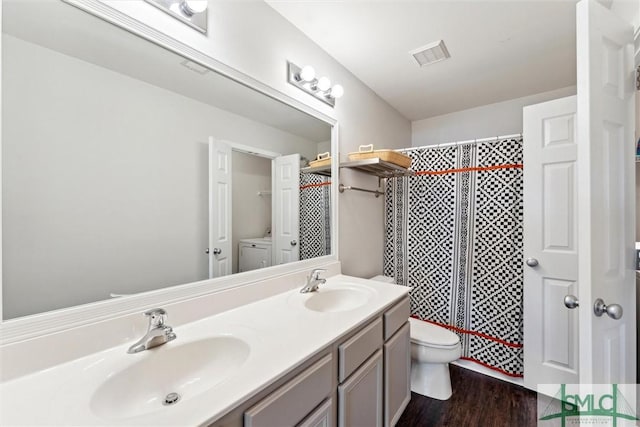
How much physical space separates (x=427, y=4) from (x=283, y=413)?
6.42ft

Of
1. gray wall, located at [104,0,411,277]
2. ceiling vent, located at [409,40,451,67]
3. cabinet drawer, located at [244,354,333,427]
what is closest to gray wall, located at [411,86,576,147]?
gray wall, located at [104,0,411,277]

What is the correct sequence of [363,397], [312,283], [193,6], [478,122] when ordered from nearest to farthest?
[193,6] < [363,397] < [312,283] < [478,122]

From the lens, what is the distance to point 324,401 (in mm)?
929

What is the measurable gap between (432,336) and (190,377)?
5.03 feet

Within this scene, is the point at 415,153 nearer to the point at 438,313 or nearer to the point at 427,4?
the point at 427,4

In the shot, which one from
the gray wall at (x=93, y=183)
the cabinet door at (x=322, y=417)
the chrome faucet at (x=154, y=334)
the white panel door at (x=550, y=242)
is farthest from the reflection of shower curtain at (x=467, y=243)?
the chrome faucet at (x=154, y=334)

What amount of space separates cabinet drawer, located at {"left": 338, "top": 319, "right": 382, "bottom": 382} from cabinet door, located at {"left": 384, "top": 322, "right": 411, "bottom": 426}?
146mm

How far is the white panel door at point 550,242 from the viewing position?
1628 millimetres

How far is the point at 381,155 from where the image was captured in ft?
6.10

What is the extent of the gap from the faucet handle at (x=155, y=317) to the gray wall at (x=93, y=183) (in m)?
0.14

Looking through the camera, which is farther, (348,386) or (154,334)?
(348,386)

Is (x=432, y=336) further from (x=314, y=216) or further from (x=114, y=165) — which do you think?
(x=114, y=165)

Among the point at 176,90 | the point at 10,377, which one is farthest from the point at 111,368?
the point at 176,90

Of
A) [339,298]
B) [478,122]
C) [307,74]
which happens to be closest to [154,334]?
[339,298]
